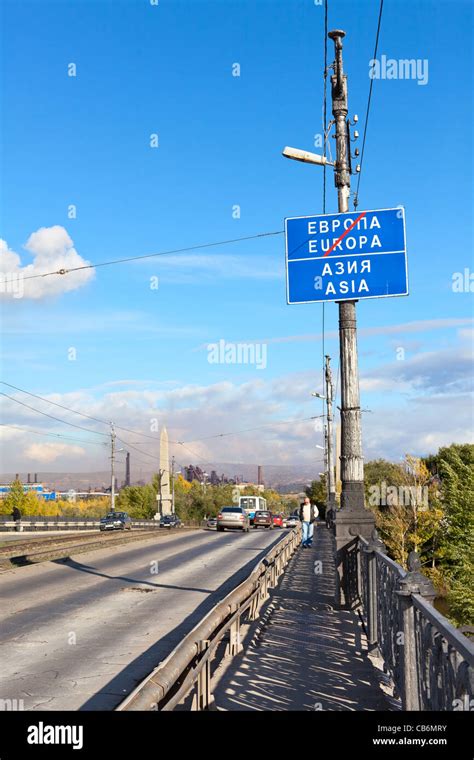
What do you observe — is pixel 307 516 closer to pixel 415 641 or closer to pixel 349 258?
pixel 349 258

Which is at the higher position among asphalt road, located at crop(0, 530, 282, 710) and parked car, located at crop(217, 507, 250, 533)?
asphalt road, located at crop(0, 530, 282, 710)

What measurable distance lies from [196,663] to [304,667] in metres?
1.91

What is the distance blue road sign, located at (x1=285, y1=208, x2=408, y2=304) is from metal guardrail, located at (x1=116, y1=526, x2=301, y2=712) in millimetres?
5237

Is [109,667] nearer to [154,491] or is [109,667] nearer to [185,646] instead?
[185,646]

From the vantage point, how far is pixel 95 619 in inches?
500

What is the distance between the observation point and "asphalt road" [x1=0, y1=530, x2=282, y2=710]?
8.34m

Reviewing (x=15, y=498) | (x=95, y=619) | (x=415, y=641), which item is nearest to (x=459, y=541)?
(x=95, y=619)

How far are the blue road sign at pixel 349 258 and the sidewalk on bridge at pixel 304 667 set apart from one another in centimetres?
561

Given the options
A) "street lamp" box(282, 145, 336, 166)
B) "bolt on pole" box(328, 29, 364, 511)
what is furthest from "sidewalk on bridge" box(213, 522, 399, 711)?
"street lamp" box(282, 145, 336, 166)

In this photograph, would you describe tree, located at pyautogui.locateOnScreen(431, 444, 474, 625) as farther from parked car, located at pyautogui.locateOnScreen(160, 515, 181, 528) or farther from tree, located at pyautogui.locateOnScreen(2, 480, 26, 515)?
tree, located at pyautogui.locateOnScreen(2, 480, 26, 515)
